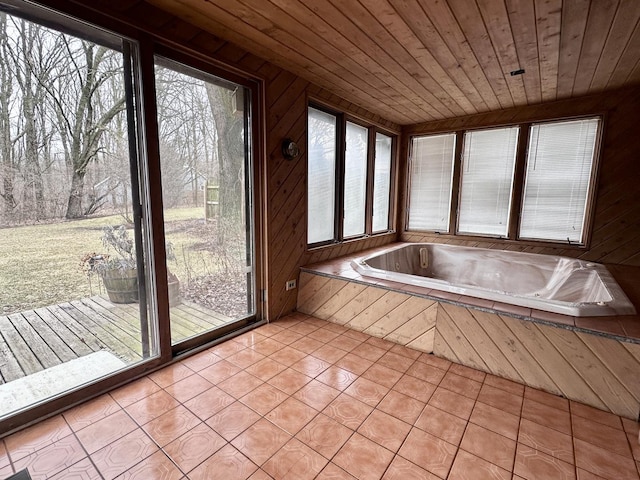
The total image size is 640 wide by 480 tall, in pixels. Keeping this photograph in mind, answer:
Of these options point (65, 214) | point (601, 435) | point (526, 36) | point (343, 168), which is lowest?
point (601, 435)

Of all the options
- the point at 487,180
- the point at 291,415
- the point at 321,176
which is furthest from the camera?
the point at 487,180

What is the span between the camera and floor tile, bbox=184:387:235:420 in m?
1.64

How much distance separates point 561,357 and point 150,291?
2528 mm

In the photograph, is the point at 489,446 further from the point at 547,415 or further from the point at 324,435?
the point at 324,435

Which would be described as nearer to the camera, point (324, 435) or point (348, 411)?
point (324, 435)

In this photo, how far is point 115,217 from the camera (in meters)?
1.81

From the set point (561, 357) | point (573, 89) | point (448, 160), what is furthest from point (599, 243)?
point (561, 357)

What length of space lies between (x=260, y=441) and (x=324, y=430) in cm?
31

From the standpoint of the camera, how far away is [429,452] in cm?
141

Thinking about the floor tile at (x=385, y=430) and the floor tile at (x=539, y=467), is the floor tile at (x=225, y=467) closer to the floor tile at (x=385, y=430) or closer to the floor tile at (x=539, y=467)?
the floor tile at (x=385, y=430)

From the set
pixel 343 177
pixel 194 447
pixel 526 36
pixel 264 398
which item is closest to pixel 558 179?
pixel 526 36

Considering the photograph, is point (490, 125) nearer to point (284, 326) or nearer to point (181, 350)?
point (284, 326)

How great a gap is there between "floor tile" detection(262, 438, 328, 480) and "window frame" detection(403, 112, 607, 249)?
356 centimetres

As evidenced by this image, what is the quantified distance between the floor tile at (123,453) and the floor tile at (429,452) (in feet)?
3.77
